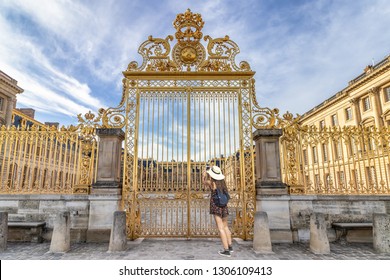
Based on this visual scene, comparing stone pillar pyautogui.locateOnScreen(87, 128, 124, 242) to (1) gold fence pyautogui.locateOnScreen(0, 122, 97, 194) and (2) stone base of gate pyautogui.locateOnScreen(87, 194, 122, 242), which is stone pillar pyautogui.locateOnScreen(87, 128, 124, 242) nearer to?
(2) stone base of gate pyautogui.locateOnScreen(87, 194, 122, 242)

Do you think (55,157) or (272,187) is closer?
(272,187)

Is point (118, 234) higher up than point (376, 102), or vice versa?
point (376, 102)

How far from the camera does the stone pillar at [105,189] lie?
6672mm

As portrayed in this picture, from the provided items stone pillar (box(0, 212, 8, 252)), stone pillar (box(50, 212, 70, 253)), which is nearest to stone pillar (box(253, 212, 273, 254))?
stone pillar (box(50, 212, 70, 253))

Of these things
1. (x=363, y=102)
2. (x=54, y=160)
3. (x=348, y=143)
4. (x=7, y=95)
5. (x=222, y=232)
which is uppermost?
(x=7, y=95)

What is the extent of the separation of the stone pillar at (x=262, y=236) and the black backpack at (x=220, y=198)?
1112 mm

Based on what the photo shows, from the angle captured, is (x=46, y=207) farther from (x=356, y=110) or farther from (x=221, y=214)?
(x=356, y=110)

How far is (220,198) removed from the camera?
5.38 meters

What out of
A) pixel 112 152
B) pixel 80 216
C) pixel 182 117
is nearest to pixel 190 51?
pixel 182 117

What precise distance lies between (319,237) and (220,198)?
2566 mm

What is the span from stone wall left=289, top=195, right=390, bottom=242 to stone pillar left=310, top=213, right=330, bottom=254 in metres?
1.05

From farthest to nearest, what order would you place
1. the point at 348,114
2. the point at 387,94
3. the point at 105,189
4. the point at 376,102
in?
the point at 348,114 → the point at 376,102 → the point at 387,94 → the point at 105,189

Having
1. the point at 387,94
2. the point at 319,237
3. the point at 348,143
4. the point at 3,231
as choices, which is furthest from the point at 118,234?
the point at 387,94

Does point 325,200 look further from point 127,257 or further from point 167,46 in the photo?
point 167,46
